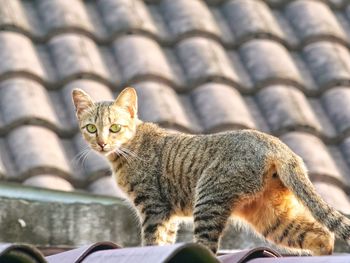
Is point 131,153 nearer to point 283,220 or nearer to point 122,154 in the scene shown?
point 122,154

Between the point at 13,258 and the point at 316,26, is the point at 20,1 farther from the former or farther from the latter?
the point at 13,258

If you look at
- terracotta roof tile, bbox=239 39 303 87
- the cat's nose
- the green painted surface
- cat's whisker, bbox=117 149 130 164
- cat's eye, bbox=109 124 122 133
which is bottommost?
the green painted surface

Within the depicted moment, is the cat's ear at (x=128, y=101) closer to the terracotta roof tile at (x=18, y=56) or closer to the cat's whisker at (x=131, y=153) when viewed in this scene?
the cat's whisker at (x=131, y=153)

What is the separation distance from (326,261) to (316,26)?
3553 mm

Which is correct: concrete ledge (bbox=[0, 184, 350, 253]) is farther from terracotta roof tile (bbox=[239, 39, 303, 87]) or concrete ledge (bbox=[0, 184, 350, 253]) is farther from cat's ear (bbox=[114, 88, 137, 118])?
terracotta roof tile (bbox=[239, 39, 303, 87])

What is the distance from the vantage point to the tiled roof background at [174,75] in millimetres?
4391

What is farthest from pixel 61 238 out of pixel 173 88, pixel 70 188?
pixel 173 88

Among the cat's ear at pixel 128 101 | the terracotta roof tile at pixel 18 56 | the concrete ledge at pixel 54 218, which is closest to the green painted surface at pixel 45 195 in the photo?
the concrete ledge at pixel 54 218

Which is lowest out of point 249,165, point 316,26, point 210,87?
point 249,165

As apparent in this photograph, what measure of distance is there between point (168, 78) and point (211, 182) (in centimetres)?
151

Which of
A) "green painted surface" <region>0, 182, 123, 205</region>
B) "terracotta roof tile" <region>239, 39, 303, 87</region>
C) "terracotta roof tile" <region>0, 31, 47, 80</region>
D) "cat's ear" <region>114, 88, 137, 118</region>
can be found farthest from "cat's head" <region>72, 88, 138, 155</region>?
A: "terracotta roof tile" <region>239, 39, 303, 87</region>

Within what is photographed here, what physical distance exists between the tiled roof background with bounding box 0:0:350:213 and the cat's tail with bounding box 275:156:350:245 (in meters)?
1.03

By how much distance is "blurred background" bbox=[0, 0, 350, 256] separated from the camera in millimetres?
4238

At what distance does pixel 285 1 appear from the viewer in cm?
589
